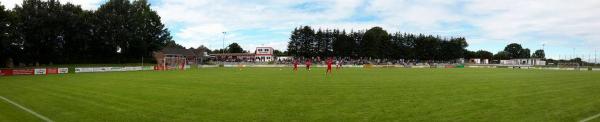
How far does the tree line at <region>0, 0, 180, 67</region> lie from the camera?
6081 centimetres

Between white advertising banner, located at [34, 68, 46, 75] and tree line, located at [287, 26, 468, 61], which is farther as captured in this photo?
tree line, located at [287, 26, 468, 61]

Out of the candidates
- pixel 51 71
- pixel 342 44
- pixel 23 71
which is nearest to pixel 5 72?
pixel 23 71

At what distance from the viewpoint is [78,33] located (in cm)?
6688

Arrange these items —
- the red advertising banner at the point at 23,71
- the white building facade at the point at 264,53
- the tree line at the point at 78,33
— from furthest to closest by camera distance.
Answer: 1. the white building facade at the point at 264,53
2. the tree line at the point at 78,33
3. the red advertising banner at the point at 23,71

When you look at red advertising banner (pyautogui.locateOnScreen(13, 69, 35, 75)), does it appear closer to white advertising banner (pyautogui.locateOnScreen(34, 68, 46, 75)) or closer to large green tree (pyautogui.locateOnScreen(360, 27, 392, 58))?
white advertising banner (pyautogui.locateOnScreen(34, 68, 46, 75))

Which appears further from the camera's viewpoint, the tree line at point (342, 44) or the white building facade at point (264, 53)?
the white building facade at point (264, 53)

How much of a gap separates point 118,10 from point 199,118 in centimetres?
7383

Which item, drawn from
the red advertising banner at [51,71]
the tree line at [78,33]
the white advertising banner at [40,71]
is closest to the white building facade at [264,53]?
the tree line at [78,33]

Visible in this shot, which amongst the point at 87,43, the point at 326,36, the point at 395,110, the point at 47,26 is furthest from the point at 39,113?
the point at 326,36

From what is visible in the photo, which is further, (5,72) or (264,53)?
(264,53)

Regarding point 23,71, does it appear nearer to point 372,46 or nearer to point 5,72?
point 5,72

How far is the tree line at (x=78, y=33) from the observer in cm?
6081

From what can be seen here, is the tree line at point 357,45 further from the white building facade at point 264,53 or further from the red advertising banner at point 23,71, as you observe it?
the red advertising banner at point 23,71

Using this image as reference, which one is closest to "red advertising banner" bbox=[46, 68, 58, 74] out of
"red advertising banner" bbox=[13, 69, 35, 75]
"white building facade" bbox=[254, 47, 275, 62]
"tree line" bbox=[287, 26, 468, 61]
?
Result: "red advertising banner" bbox=[13, 69, 35, 75]
